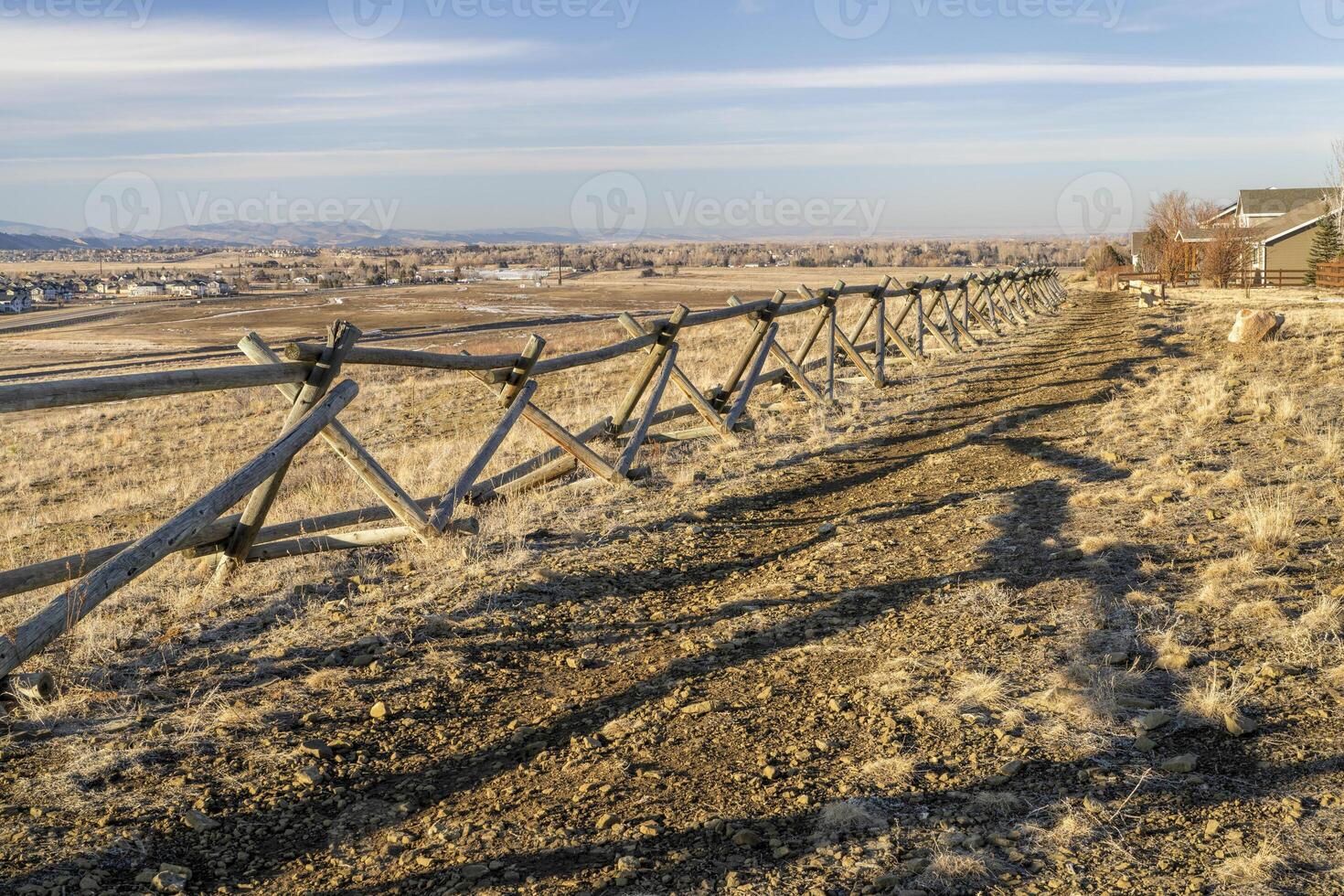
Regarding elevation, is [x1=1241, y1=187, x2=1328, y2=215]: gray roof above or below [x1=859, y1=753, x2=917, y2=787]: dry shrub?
above

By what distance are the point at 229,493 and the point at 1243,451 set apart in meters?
8.41

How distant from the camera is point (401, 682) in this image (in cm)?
472

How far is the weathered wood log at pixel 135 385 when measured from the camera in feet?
14.5

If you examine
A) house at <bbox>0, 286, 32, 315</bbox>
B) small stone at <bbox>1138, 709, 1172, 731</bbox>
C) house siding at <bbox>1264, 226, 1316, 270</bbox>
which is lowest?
small stone at <bbox>1138, 709, 1172, 731</bbox>

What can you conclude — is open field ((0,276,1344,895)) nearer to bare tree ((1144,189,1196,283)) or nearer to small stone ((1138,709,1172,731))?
small stone ((1138,709,1172,731))

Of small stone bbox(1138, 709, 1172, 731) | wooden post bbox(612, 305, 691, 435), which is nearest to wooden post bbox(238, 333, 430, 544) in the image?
wooden post bbox(612, 305, 691, 435)

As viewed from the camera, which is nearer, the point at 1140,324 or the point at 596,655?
the point at 596,655

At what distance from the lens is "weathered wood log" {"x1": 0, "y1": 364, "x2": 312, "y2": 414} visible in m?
4.41

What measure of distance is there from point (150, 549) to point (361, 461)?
1740mm

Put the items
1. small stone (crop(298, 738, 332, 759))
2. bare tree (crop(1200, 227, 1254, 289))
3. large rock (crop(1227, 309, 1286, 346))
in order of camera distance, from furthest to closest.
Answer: bare tree (crop(1200, 227, 1254, 289)), large rock (crop(1227, 309, 1286, 346)), small stone (crop(298, 738, 332, 759))

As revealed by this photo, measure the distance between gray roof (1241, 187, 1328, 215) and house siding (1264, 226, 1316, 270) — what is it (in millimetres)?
9531

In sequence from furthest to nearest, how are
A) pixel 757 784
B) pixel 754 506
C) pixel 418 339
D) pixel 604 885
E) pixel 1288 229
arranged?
pixel 1288 229
pixel 418 339
pixel 754 506
pixel 757 784
pixel 604 885

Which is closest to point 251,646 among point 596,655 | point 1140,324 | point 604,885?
point 596,655

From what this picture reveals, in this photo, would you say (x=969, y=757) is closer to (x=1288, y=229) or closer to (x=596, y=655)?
(x=596, y=655)
